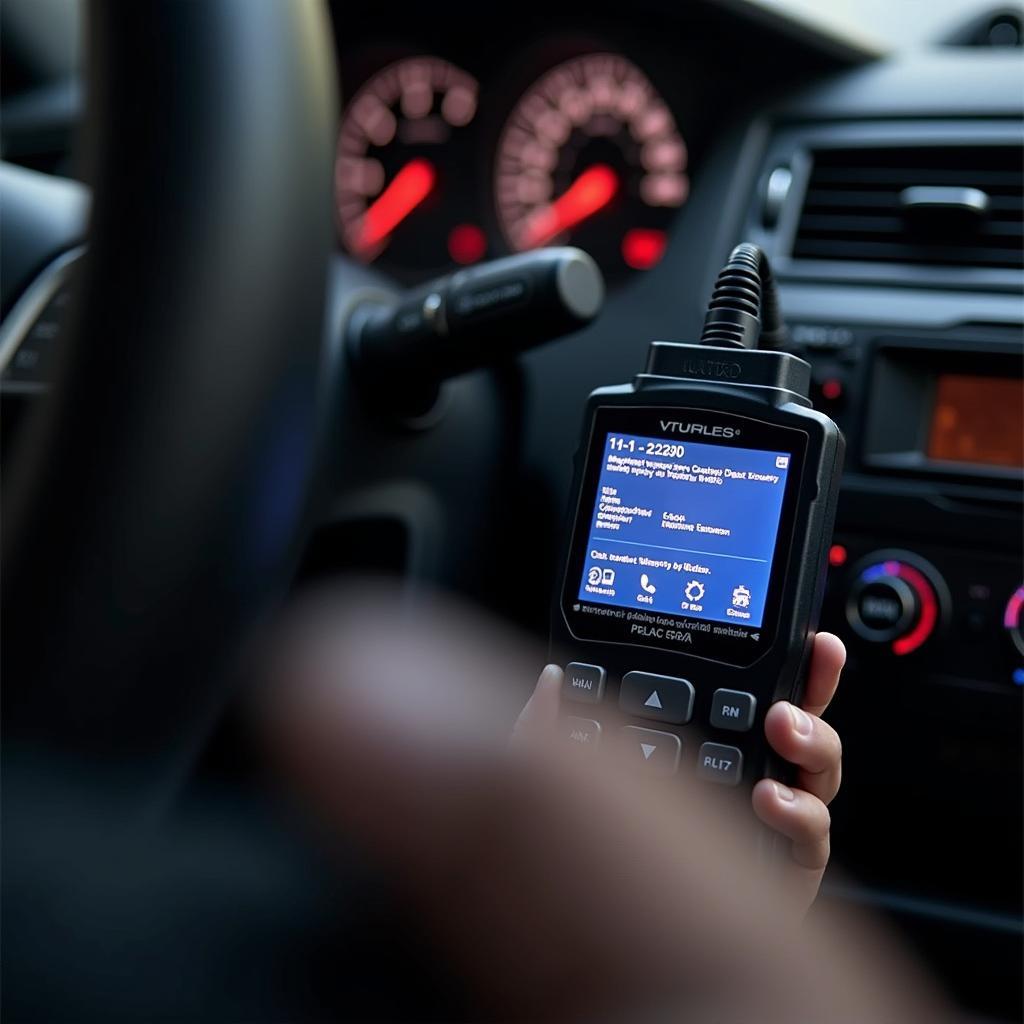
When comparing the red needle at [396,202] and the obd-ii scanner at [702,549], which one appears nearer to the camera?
the obd-ii scanner at [702,549]

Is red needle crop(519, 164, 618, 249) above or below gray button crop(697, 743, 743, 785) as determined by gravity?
above

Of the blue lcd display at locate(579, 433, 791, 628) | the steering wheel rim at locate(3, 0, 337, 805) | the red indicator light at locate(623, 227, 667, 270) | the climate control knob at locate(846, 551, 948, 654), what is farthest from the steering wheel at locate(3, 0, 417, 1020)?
the red indicator light at locate(623, 227, 667, 270)

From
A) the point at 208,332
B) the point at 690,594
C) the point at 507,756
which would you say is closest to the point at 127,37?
the point at 208,332

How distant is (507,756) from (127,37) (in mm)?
467

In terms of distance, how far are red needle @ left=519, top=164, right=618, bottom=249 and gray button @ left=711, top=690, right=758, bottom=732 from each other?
0.80 meters

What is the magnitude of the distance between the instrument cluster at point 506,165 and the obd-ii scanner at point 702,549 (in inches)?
25.4

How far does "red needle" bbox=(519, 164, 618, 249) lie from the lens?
53.6 inches

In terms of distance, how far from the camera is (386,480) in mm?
978

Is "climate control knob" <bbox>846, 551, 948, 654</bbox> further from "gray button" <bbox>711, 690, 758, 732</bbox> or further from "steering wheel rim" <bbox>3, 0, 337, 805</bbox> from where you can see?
"steering wheel rim" <bbox>3, 0, 337, 805</bbox>

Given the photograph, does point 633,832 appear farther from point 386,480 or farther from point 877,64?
point 877,64

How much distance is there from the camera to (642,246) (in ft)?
4.35

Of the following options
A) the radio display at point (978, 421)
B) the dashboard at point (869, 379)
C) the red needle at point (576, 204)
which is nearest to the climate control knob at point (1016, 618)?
the dashboard at point (869, 379)

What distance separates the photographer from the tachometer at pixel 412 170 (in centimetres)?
142

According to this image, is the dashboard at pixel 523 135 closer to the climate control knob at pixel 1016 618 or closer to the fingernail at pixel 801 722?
the climate control knob at pixel 1016 618
